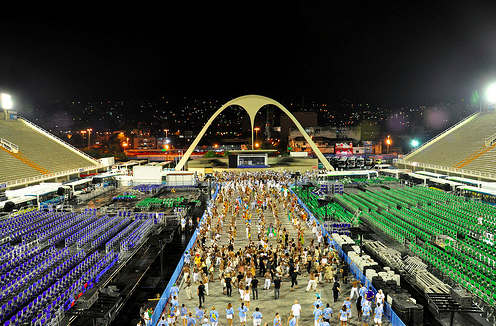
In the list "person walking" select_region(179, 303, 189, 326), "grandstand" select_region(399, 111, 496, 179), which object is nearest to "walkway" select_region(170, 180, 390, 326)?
"person walking" select_region(179, 303, 189, 326)

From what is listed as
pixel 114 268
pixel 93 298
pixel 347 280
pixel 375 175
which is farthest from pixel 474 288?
pixel 375 175

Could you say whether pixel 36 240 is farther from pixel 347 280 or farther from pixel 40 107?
pixel 40 107

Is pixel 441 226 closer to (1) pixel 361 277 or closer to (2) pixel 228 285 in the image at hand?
(1) pixel 361 277

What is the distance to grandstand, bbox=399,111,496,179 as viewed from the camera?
3441 cm

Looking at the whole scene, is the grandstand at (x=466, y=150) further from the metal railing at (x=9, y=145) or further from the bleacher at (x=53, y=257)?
the metal railing at (x=9, y=145)

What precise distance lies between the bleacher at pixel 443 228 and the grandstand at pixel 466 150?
353 inches

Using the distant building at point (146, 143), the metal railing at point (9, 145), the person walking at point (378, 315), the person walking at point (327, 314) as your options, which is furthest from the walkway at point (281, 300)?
the distant building at point (146, 143)

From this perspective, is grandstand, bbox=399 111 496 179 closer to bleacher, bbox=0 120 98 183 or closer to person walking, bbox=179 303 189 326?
person walking, bbox=179 303 189 326

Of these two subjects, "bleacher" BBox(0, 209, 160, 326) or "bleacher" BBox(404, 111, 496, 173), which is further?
"bleacher" BBox(404, 111, 496, 173)

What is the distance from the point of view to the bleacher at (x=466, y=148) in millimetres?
35625

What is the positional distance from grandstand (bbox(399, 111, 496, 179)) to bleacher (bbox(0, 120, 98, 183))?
146ft

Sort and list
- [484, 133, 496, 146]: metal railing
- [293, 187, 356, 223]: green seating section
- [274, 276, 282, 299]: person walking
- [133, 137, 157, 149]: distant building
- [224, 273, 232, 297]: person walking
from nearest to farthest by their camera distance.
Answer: [274, 276, 282, 299]: person walking, [224, 273, 232, 297]: person walking, [293, 187, 356, 223]: green seating section, [484, 133, 496, 146]: metal railing, [133, 137, 157, 149]: distant building

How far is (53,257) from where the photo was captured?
47.5 feet

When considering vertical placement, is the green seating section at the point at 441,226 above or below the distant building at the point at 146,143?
below
